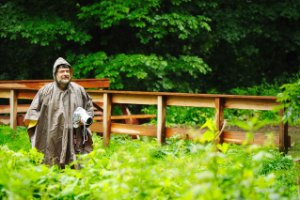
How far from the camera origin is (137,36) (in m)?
18.7

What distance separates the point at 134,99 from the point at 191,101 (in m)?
1.44

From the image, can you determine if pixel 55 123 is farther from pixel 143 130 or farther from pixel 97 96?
pixel 97 96

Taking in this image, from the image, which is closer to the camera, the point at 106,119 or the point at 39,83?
the point at 106,119

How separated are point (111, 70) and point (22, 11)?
3303 mm

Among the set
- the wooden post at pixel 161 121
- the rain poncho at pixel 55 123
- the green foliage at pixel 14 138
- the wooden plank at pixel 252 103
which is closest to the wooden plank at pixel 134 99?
the wooden post at pixel 161 121

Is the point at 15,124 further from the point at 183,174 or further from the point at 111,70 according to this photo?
the point at 183,174

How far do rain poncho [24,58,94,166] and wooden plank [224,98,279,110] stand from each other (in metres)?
2.97

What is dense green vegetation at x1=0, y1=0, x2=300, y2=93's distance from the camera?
17.8 m

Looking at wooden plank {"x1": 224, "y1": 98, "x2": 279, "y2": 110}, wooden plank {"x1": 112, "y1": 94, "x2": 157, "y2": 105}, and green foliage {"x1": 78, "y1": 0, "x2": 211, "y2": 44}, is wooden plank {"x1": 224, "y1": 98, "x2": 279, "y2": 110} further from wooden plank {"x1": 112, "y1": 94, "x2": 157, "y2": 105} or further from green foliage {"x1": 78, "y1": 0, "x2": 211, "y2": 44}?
green foliage {"x1": 78, "y1": 0, "x2": 211, "y2": 44}

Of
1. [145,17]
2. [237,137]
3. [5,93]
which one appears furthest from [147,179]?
[145,17]

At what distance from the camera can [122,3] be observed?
17750 mm

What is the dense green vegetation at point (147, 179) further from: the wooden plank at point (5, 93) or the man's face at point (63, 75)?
the wooden plank at point (5, 93)

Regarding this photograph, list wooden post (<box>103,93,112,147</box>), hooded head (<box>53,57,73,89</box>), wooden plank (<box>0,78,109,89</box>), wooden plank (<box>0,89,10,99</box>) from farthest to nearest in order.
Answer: wooden plank (<box>0,78,109,89</box>)
wooden plank (<box>0,89,10,99</box>)
wooden post (<box>103,93,112,147</box>)
hooded head (<box>53,57,73,89</box>)

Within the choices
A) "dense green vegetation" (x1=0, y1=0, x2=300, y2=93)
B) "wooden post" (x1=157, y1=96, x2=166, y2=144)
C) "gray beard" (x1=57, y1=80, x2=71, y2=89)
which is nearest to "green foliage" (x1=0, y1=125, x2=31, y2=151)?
"wooden post" (x1=157, y1=96, x2=166, y2=144)
